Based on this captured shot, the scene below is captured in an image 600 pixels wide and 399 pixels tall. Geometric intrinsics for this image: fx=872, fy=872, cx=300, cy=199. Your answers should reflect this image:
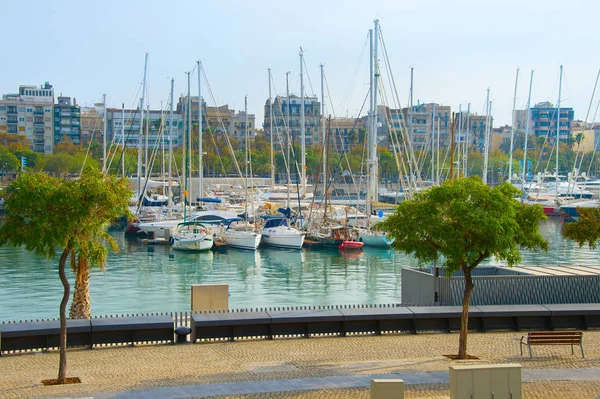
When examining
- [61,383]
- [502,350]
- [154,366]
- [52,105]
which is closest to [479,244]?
[502,350]

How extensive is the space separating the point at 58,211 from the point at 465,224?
28.1ft

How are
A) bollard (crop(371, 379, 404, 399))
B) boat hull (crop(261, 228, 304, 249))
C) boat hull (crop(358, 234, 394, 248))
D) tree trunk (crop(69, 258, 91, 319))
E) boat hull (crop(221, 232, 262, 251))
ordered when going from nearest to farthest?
bollard (crop(371, 379, 404, 399))
tree trunk (crop(69, 258, 91, 319))
boat hull (crop(221, 232, 262, 251))
boat hull (crop(261, 228, 304, 249))
boat hull (crop(358, 234, 394, 248))

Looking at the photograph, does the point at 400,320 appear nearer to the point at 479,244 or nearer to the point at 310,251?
the point at 479,244

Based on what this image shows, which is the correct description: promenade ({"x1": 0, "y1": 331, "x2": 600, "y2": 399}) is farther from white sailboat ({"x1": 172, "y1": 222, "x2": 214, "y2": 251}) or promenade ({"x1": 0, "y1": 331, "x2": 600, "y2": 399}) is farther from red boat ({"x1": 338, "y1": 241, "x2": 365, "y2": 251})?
red boat ({"x1": 338, "y1": 241, "x2": 365, "y2": 251})

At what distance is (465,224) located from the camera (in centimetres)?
1898

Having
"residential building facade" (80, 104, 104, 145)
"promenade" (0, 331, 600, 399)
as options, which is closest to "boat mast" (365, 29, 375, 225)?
"promenade" (0, 331, 600, 399)

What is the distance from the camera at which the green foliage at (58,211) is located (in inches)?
676

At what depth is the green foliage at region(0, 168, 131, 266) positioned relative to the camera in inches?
676

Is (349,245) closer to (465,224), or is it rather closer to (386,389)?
(465,224)

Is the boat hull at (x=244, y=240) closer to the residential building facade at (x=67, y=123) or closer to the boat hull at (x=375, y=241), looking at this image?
the boat hull at (x=375, y=241)

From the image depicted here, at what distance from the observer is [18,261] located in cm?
5669

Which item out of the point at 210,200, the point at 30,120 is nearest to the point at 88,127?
the point at 30,120

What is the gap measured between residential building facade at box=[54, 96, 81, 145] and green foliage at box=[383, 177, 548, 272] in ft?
518

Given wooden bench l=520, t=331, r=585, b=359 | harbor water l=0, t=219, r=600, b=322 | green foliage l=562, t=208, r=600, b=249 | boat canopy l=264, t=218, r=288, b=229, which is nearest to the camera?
wooden bench l=520, t=331, r=585, b=359
